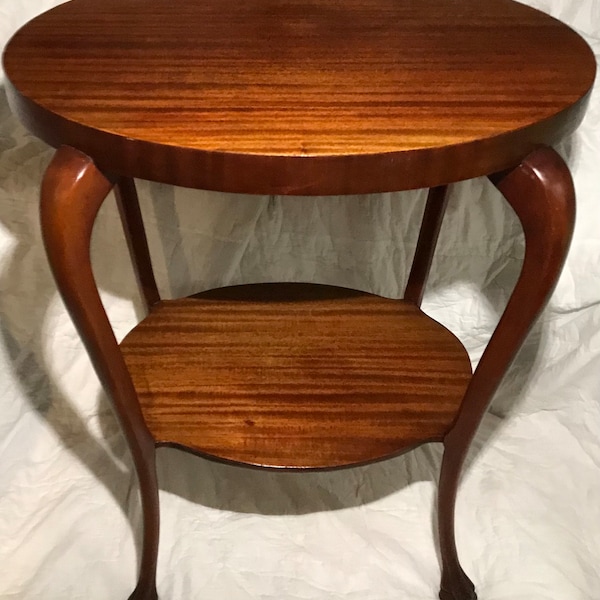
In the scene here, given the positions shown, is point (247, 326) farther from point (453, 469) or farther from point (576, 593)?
point (576, 593)

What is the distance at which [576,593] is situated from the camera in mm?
824

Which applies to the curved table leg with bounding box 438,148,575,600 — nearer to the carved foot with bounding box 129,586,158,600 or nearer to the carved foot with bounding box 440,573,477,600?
the carved foot with bounding box 440,573,477,600

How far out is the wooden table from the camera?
17.0 inches

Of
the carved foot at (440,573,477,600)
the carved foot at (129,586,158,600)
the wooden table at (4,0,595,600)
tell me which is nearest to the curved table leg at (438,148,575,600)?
the wooden table at (4,0,595,600)

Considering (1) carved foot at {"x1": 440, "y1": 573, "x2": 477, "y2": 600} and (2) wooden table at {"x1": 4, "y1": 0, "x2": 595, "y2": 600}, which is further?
(1) carved foot at {"x1": 440, "y1": 573, "x2": 477, "y2": 600}

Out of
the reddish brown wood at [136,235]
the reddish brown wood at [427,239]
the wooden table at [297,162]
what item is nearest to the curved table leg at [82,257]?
the wooden table at [297,162]

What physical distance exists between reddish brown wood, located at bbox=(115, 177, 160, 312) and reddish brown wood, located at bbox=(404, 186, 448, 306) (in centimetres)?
Answer: 31

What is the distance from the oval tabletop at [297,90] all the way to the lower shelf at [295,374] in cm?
32

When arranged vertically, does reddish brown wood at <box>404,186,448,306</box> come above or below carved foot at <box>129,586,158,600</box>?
above

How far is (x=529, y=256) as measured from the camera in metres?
0.51

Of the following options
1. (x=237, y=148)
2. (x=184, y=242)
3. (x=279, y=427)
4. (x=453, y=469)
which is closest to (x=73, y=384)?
(x=184, y=242)

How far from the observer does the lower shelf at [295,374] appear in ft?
2.22

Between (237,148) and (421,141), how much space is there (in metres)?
0.11

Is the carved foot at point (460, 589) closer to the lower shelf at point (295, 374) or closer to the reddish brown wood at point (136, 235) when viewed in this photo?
the lower shelf at point (295, 374)
